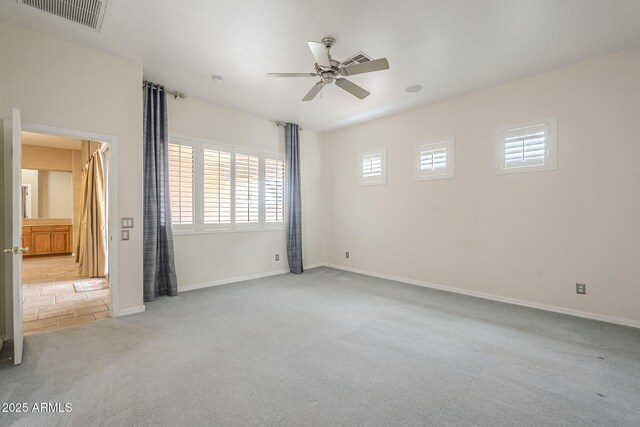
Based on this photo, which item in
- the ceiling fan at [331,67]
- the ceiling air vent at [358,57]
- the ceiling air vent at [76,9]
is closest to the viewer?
the ceiling air vent at [76,9]

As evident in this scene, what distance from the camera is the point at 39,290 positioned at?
441 cm

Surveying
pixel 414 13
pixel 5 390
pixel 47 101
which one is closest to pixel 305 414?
pixel 5 390

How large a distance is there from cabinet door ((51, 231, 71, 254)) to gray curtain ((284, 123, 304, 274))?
679 centimetres

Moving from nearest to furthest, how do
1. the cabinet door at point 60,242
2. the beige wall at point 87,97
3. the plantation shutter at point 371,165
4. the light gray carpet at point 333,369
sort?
the light gray carpet at point 333,369
the beige wall at point 87,97
the plantation shutter at point 371,165
the cabinet door at point 60,242

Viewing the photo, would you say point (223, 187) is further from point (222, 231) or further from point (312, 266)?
point (312, 266)

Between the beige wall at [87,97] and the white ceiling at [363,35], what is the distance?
170 millimetres

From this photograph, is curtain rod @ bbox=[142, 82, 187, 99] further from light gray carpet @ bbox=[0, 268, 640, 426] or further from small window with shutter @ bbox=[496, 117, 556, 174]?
small window with shutter @ bbox=[496, 117, 556, 174]

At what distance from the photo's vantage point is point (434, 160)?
4688 millimetres

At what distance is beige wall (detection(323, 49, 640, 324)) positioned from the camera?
10.4ft

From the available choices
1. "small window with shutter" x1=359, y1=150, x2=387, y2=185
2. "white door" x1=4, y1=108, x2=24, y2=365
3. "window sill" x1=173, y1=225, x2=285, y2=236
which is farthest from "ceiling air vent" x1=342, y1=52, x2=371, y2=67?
"window sill" x1=173, y1=225, x2=285, y2=236

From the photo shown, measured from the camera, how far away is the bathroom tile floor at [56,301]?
10.6 ft

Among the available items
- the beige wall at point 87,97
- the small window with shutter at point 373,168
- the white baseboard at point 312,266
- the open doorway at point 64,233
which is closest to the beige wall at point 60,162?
the open doorway at point 64,233

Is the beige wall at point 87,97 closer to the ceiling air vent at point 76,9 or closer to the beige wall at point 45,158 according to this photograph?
the ceiling air vent at point 76,9

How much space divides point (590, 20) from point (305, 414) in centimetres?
413
